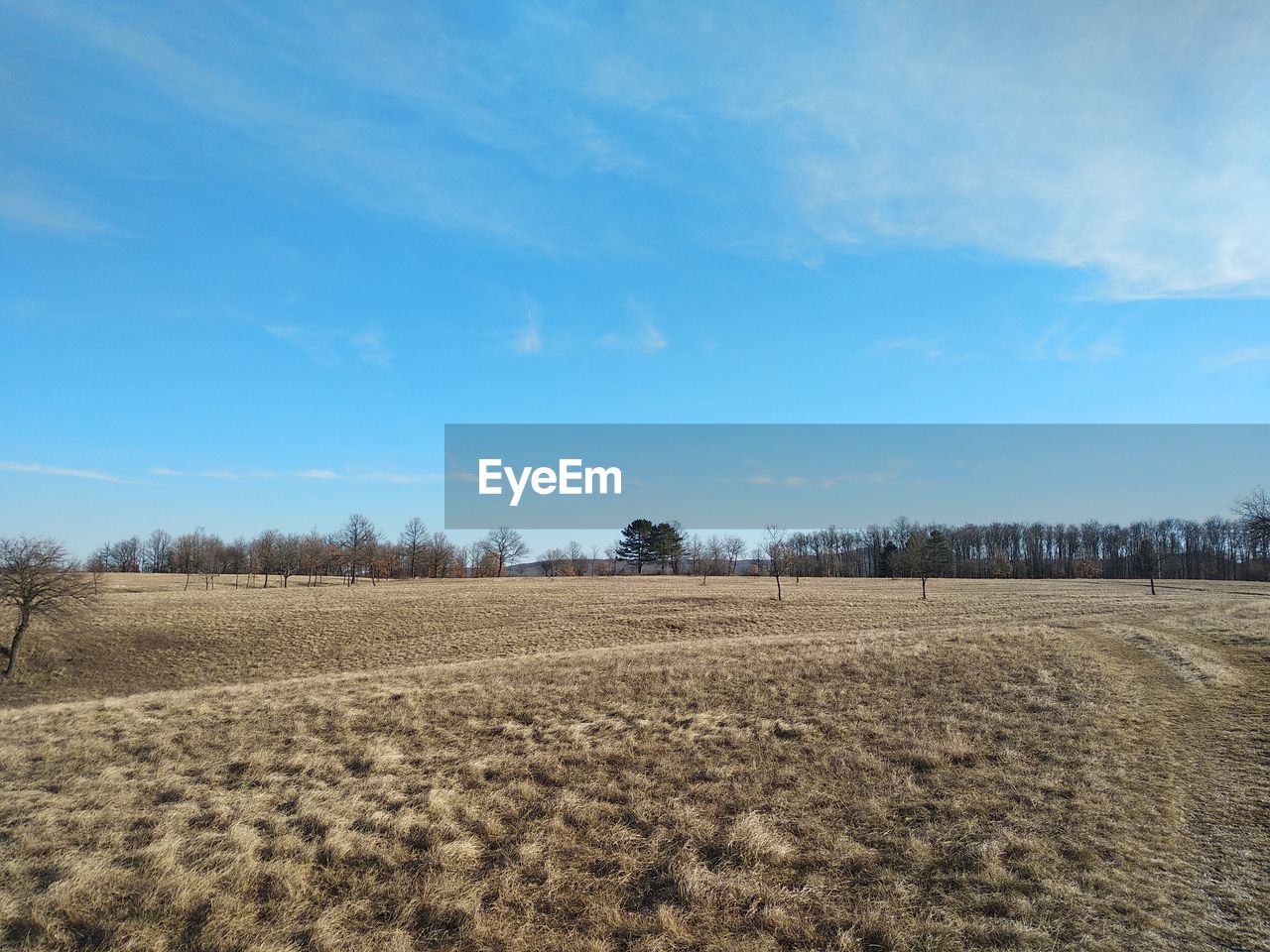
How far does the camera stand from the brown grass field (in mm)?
6539

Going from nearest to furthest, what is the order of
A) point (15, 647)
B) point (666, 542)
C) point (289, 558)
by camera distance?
1. point (15, 647)
2. point (289, 558)
3. point (666, 542)

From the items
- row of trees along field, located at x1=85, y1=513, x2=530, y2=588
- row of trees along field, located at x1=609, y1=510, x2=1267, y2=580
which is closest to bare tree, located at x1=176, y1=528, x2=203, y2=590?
row of trees along field, located at x1=85, y1=513, x2=530, y2=588

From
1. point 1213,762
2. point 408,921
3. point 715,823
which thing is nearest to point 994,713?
point 1213,762

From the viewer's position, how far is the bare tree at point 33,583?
102 ft

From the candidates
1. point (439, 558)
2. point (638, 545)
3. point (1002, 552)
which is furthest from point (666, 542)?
point (1002, 552)

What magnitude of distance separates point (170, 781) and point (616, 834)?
26.7 feet

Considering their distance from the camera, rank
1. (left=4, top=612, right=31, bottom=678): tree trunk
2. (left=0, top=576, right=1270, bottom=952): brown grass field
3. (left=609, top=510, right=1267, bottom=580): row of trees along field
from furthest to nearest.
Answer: (left=609, top=510, right=1267, bottom=580): row of trees along field < (left=4, top=612, right=31, bottom=678): tree trunk < (left=0, top=576, right=1270, bottom=952): brown grass field

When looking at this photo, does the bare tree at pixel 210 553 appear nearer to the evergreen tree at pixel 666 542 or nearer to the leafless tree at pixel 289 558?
the leafless tree at pixel 289 558

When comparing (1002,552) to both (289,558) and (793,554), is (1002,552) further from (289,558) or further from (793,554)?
(289,558)

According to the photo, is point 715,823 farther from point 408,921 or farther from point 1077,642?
point 1077,642

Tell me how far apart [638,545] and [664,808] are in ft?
413

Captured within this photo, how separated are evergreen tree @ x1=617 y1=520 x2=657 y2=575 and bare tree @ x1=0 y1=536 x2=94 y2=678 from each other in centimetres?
10440

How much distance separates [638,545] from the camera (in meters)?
135

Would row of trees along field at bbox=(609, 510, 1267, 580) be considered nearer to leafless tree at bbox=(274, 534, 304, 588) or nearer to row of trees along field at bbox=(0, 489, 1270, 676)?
row of trees along field at bbox=(0, 489, 1270, 676)
